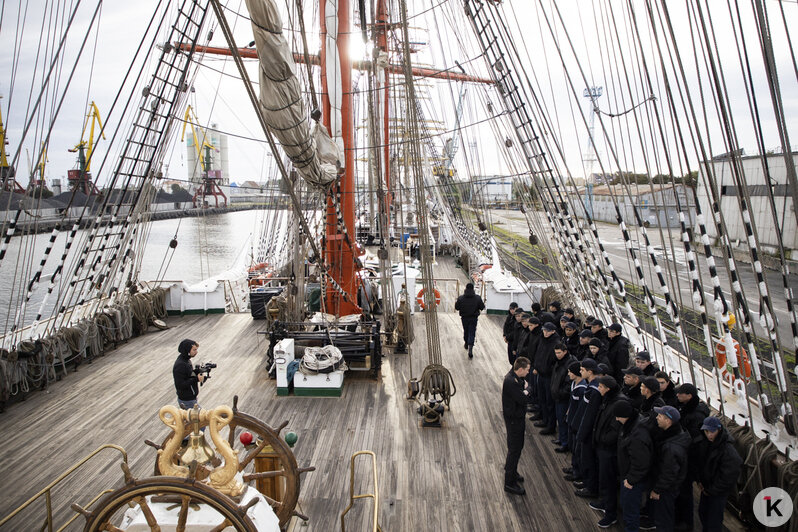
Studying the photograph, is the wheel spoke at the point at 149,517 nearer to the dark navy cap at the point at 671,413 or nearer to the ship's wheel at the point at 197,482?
the ship's wheel at the point at 197,482

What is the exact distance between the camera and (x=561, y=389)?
16.8ft

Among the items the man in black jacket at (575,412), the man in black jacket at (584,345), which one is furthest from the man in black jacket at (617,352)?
the man in black jacket at (575,412)

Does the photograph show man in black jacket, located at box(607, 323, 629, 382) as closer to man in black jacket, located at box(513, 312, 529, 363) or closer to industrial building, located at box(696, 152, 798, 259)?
man in black jacket, located at box(513, 312, 529, 363)

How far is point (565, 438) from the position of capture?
5387 mm

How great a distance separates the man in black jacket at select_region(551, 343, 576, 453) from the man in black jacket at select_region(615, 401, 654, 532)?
1021 mm

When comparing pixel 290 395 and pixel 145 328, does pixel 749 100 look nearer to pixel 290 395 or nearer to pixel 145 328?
pixel 290 395

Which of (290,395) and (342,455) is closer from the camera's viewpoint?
(342,455)

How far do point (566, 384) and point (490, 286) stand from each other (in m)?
6.01

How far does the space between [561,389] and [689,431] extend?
133 centimetres

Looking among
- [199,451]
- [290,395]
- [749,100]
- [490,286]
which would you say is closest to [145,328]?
[290,395]

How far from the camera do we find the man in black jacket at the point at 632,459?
3.68 m

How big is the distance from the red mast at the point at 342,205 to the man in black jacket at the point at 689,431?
5.20m

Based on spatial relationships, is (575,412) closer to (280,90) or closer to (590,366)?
(590,366)

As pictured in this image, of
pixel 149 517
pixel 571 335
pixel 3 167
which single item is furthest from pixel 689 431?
pixel 3 167
